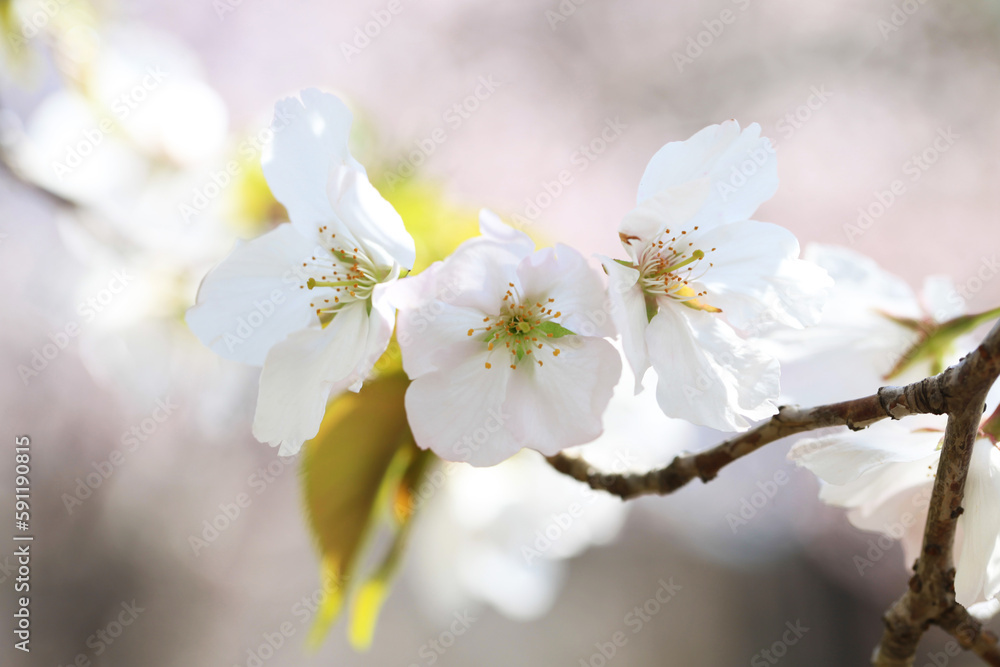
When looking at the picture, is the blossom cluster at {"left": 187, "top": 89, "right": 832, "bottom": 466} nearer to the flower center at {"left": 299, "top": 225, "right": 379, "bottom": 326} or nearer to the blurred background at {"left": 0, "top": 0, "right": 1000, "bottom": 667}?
the flower center at {"left": 299, "top": 225, "right": 379, "bottom": 326}

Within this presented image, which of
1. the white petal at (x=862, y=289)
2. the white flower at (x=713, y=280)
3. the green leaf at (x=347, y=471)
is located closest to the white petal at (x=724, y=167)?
the white flower at (x=713, y=280)

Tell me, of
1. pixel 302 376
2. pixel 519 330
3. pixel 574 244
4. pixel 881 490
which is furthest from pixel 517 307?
pixel 574 244

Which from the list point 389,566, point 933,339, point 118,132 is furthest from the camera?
point 118,132

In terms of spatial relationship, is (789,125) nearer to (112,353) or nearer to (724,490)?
(724,490)

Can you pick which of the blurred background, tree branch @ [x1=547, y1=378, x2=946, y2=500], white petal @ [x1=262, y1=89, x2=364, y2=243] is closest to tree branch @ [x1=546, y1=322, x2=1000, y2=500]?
tree branch @ [x1=547, y1=378, x2=946, y2=500]

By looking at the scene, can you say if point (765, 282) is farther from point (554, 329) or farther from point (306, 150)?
point (306, 150)

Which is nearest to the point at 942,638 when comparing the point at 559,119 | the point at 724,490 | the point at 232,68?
the point at 724,490
